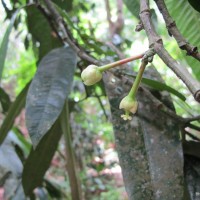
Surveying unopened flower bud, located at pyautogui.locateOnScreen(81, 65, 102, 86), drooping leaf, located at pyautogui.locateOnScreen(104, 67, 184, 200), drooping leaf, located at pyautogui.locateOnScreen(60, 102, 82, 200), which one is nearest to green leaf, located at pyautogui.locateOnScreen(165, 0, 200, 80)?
drooping leaf, located at pyautogui.locateOnScreen(104, 67, 184, 200)

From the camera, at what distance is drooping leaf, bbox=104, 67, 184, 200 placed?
503 mm

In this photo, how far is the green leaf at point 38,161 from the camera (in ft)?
2.67

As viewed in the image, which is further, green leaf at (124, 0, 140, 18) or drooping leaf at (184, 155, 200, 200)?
green leaf at (124, 0, 140, 18)

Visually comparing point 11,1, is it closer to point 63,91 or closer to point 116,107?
point 63,91

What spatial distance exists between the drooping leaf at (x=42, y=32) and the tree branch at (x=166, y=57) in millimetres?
587

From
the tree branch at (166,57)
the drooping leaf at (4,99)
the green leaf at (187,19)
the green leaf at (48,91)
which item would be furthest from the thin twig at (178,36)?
the drooping leaf at (4,99)

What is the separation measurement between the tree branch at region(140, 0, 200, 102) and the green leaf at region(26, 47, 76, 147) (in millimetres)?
271

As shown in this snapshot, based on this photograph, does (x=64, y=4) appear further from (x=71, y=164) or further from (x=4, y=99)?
(x=71, y=164)

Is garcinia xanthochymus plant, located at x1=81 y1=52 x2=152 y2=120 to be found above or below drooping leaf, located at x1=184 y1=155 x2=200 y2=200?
above

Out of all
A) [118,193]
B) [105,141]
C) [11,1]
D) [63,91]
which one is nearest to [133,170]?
[63,91]

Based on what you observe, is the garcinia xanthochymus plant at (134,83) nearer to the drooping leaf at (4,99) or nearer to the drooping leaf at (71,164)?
the drooping leaf at (71,164)

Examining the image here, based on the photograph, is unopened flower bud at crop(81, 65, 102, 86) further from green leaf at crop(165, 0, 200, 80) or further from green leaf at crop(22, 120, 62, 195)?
green leaf at crop(22, 120, 62, 195)

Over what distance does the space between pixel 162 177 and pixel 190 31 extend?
0.69 feet

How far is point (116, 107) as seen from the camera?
605 mm
